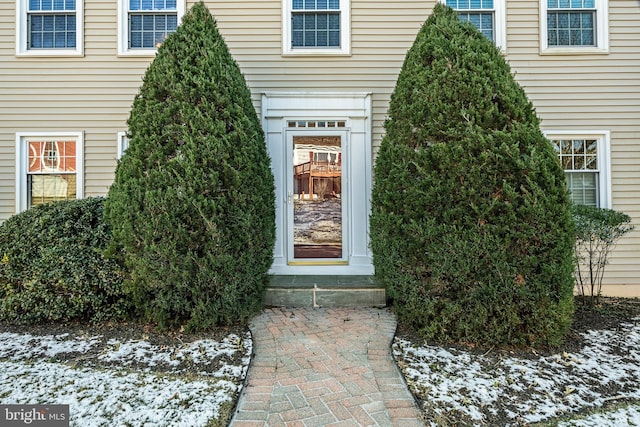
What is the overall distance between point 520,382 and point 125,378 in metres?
3.00

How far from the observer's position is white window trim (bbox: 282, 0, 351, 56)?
5285 millimetres

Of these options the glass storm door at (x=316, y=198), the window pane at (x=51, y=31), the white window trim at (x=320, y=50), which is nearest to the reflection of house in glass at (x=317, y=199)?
the glass storm door at (x=316, y=198)

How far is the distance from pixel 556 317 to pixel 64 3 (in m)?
7.59

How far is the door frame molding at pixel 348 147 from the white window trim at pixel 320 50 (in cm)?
63

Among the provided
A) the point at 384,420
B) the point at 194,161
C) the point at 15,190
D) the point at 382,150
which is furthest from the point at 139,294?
the point at 15,190

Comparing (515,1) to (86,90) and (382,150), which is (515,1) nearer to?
(382,150)

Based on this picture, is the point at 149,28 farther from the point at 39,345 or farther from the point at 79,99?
the point at 39,345

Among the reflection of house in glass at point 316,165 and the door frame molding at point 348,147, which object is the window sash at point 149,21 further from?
the reflection of house in glass at point 316,165

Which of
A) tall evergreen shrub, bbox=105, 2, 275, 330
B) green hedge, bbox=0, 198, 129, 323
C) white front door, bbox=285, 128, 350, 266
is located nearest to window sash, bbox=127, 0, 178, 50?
tall evergreen shrub, bbox=105, 2, 275, 330

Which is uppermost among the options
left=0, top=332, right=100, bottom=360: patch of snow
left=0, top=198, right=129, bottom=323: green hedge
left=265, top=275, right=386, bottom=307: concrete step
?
left=0, top=198, right=129, bottom=323: green hedge

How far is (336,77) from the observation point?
5293 mm

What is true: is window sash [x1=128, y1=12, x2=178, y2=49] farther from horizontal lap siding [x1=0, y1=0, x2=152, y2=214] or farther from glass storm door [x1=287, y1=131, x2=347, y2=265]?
glass storm door [x1=287, y1=131, x2=347, y2=265]

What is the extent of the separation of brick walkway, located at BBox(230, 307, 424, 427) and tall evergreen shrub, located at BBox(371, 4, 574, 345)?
590 millimetres

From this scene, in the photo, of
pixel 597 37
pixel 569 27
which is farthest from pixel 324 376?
pixel 597 37
